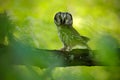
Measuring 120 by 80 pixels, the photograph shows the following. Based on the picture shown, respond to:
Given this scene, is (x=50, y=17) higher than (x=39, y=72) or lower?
higher

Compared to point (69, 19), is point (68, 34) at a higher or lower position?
lower

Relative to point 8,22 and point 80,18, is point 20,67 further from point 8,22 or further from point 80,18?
point 80,18

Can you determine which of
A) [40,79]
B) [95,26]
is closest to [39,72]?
[40,79]

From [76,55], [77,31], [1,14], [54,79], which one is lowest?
[54,79]
